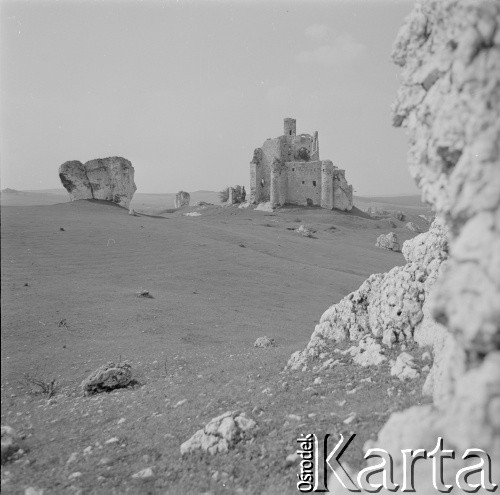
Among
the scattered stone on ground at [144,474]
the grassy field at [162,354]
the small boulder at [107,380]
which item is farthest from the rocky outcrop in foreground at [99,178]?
the scattered stone on ground at [144,474]

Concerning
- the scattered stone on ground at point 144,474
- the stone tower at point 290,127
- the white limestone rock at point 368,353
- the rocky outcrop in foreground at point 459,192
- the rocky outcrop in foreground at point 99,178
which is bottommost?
the scattered stone on ground at point 144,474

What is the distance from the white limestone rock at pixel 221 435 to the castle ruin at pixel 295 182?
60.9 m

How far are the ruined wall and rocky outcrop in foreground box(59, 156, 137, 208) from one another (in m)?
28.5

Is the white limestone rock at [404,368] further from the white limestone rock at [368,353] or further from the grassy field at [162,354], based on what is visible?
the white limestone rock at [368,353]

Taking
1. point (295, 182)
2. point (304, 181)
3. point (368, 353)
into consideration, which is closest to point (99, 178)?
point (295, 182)

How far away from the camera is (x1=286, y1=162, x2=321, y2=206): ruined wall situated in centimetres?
6825

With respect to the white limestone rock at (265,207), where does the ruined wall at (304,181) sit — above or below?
above

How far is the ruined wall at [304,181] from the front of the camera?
68.2m

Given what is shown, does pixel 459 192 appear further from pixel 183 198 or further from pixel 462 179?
pixel 183 198

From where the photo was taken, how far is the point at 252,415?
8219 millimetres

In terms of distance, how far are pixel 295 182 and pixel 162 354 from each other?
57.1 meters

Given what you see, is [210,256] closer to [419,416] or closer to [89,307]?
[89,307]

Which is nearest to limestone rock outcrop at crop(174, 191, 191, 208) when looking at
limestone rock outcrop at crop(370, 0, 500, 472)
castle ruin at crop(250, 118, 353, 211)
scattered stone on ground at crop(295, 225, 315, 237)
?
castle ruin at crop(250, 118, 353, 211)

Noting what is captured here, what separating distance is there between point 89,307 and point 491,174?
59.8ft
